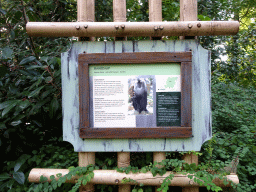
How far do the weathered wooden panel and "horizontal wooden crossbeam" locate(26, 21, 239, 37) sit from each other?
0.10 m

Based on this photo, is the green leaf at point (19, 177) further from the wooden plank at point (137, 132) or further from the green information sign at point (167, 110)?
the green information sign at point (167, 110)

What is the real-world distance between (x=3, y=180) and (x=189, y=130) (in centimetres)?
191

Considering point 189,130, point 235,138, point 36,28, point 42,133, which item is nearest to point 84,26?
point 36,28

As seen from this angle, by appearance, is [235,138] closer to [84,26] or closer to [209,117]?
[209,117]

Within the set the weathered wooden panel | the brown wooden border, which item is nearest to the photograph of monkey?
the brown wooden border

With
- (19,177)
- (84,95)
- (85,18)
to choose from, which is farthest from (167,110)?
(19,177)

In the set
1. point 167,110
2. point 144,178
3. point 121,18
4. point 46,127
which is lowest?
point 144,178

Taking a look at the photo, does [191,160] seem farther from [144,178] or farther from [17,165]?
[17,165]

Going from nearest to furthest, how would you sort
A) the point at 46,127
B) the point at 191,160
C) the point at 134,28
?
the point at 134,28, the point at 191,160, the point at 46,127

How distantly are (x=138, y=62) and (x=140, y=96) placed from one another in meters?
0.31

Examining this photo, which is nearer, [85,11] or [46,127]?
[85,11]

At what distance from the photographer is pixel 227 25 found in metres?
1.72

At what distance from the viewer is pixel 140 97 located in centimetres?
178

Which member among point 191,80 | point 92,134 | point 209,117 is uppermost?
point 191,80
